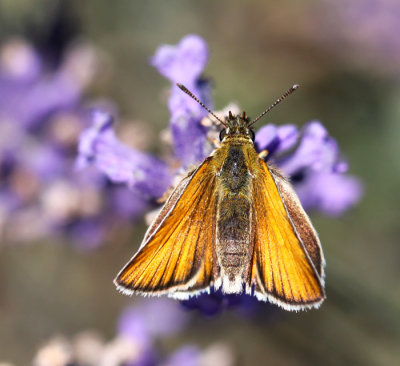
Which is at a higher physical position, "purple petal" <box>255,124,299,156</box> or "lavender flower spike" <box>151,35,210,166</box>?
"lavender flower spike" <box>151,35,210,166</box>

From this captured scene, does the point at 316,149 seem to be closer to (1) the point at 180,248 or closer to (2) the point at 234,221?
(2) the point at 234,221

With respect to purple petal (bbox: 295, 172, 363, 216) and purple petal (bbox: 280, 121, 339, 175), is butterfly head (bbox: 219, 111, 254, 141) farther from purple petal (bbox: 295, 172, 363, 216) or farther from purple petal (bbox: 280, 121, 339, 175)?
purple petal (bbox: 295, 172, 363, 216)

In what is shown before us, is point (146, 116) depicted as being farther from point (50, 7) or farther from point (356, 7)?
point (356, 7)

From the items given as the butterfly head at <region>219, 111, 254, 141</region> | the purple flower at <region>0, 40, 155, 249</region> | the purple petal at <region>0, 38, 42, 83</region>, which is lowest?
the butterfly head at <region>219, 111, 254, 141</region>

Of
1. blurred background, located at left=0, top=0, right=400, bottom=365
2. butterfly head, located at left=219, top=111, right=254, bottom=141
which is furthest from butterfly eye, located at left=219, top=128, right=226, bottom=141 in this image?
blurred background, located at left=0, top=0, right=400, bottom=365

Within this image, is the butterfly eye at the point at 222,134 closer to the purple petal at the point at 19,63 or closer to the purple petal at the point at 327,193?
the purple petal at the point at 327,193

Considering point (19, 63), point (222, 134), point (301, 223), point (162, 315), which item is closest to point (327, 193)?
point (222, 134)
